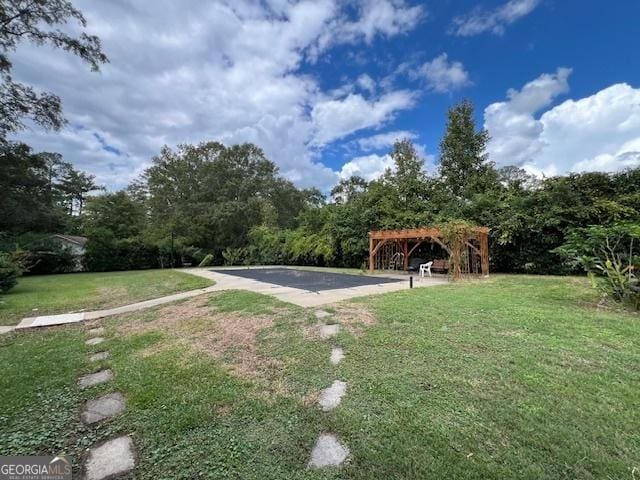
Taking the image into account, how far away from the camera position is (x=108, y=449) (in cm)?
208

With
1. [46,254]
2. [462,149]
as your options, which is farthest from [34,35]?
[462,149]

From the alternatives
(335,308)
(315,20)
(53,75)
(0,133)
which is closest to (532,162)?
(315,20)

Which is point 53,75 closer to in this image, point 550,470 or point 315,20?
point 315,20

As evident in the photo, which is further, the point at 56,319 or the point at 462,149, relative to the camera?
the point at 462,149

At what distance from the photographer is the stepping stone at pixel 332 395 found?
2.44m

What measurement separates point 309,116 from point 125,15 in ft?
30.4

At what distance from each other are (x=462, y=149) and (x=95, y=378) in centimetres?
2156

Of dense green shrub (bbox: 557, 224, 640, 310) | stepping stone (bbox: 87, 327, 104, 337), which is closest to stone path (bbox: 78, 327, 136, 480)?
stepping stone (bbox: 87, 327, 104, 337)

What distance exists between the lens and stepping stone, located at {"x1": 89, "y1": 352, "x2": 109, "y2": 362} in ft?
12.8

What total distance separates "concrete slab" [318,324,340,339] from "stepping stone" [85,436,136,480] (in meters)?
2.34

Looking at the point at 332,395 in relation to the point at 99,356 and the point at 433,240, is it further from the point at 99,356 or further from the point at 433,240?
the point at 433,240

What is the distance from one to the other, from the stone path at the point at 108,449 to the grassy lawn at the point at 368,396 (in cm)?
8

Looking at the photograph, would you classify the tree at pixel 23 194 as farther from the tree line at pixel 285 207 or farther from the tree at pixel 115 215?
the tree at pixel 115 215

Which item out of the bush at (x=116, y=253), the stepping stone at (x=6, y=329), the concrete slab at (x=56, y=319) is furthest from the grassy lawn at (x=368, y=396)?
the bush at (x=116, y=253)
